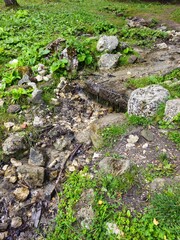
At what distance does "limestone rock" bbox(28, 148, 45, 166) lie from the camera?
3.85 metres

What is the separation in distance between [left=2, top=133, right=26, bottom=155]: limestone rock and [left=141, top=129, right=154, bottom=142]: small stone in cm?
196

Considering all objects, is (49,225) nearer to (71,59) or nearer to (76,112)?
(76,112)

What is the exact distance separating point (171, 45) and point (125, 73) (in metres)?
2.70

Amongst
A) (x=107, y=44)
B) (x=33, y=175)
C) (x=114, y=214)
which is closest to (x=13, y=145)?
(x=33, y=175)

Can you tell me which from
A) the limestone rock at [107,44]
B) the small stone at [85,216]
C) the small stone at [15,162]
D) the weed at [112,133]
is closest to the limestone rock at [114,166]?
the weed at [112,133]

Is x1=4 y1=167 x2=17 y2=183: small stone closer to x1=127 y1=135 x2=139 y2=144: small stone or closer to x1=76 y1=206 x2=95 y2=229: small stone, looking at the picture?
x1=76 y1=206 x2=95 y2=229: small stone

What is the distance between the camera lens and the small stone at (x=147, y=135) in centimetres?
366

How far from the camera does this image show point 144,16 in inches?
486

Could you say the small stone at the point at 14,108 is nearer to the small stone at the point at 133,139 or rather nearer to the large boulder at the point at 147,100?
the large boulder at the point at 147,100

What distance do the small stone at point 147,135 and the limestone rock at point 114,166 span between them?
1.91 feet

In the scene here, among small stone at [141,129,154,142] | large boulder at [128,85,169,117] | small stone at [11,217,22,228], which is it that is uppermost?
large boulder at [128,85,169,117]

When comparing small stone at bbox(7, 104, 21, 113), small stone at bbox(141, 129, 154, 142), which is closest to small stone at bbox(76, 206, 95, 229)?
small stone at bbox(141, 129, 154, 142)

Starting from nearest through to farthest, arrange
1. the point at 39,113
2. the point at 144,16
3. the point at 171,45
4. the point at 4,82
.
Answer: the point at 39,113
the point at 4,82
the point at 171,45
the point at 144,16

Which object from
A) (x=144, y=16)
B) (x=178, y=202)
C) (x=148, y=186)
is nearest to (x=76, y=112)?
(x=148, y=186)
